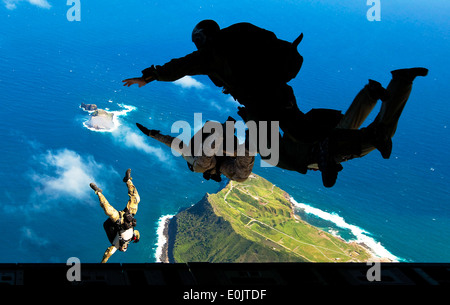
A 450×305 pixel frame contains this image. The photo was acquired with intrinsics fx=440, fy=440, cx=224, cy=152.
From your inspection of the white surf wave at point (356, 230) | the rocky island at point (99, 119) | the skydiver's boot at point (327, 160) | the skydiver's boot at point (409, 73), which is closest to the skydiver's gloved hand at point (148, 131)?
the skydiver's boot at point (327, 160)

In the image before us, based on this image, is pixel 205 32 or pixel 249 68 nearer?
pixel 249 68

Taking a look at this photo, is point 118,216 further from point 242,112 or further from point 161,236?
point 161,236

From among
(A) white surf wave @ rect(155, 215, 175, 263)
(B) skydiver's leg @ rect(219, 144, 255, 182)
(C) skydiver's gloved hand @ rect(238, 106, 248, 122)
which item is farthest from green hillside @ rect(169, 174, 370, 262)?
(C) skydiver's gloved hand @ rect(238, 106, 248, 122)

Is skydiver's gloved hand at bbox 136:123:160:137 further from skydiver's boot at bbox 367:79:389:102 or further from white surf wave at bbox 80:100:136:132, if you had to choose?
white surf wave at bbox 80:100:136:132

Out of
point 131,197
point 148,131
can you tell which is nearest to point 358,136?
point 148,131

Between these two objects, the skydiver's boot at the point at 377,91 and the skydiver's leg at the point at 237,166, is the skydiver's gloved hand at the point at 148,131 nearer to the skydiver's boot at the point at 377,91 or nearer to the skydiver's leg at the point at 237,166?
the skydiver's leg at the point at 237,166
